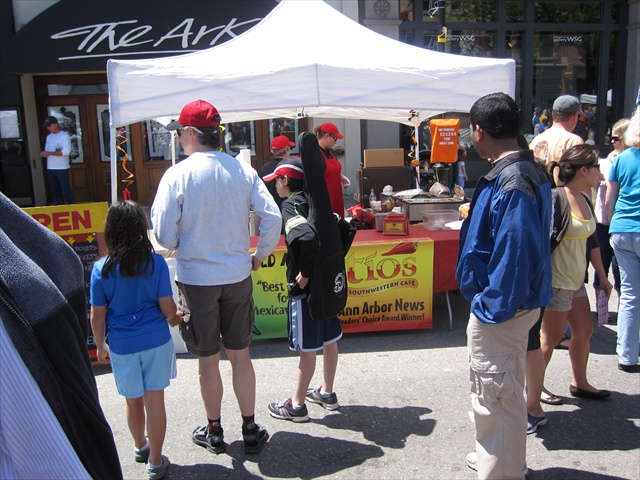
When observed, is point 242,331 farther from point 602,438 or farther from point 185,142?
point 602,438

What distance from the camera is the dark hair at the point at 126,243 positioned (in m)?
2.96

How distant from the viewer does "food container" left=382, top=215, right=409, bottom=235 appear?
18.0ft

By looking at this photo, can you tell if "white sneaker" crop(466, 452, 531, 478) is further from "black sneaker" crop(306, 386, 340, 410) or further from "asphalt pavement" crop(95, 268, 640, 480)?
"black sneaker" crop(306, 386, 340, 410)

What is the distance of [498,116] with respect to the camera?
103 inches

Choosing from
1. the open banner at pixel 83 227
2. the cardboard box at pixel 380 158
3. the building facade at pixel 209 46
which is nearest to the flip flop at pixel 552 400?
the open banner at pixel 83 227

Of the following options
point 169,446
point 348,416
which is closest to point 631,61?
point 348,416

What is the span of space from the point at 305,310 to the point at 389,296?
1821 millimetres

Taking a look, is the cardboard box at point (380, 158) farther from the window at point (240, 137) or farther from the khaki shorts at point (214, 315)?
the khaki shorts at point (214, 315)

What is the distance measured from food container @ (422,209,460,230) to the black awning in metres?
7.10

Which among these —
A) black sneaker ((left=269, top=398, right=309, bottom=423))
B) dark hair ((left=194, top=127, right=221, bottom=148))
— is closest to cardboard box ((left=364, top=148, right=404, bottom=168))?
black sneaker ((left=269, top=398, right=309, bottom=423))

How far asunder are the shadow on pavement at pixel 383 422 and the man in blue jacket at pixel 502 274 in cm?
86

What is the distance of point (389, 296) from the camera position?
17.5ft

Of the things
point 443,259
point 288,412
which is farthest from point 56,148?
point 288,412

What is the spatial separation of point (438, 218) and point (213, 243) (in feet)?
11.5
